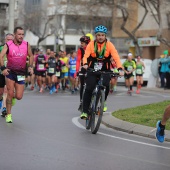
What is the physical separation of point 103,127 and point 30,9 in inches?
2187

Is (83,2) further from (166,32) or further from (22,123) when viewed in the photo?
(22,123)

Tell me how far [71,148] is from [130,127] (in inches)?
119

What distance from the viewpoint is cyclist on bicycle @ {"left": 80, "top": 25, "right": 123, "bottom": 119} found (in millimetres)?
12414

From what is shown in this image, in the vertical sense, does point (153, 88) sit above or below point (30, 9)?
below

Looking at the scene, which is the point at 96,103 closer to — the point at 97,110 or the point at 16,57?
the point at 97,110

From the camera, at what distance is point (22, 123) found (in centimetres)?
1346

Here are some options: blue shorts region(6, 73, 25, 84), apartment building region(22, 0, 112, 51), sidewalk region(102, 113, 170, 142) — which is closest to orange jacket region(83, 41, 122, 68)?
sidewalk region(102, 113, 170, 142)

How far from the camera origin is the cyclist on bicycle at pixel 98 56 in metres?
12.4

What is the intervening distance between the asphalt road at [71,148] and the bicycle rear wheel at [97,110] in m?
0.16

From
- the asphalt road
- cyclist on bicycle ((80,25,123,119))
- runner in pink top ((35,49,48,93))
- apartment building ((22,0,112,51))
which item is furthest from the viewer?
apartment building ((22,0,112,51))

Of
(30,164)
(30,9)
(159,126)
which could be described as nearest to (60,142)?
(159,126)

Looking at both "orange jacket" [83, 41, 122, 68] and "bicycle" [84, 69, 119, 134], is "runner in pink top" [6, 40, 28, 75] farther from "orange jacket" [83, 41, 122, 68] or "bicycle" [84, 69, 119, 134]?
"bicycle" [84, 69, 119, 134]

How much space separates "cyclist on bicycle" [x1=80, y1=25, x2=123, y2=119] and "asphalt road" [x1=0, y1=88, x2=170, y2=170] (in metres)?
0.71

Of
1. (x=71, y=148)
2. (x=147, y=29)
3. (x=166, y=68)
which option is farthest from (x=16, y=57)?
(x=147, y=29)
